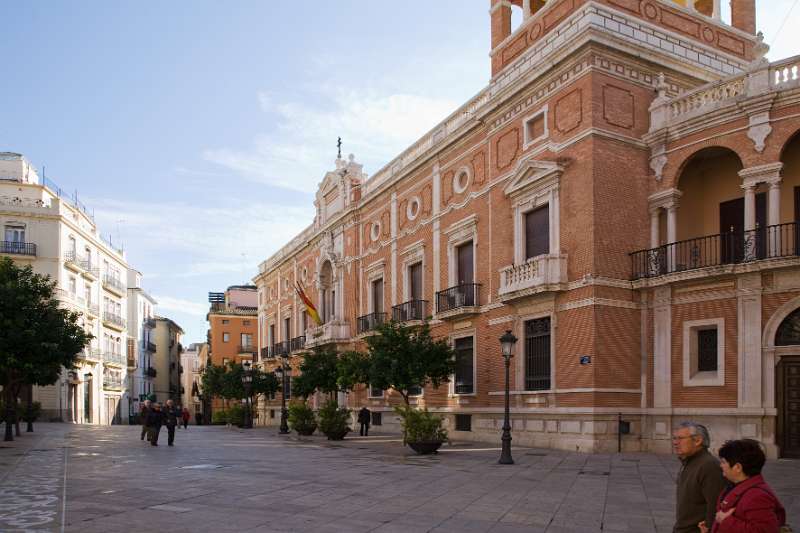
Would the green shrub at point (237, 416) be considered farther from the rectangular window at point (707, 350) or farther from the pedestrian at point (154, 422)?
the rectangular window at point (707, 350)

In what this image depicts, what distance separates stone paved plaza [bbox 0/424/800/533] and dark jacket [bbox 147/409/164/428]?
4453 millimetres

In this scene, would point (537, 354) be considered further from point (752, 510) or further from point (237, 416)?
point (237, 416)

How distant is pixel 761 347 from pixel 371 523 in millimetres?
12825

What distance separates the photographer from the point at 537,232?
23.8 m

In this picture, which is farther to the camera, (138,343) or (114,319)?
(138,343)

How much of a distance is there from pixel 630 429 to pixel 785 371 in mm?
4291

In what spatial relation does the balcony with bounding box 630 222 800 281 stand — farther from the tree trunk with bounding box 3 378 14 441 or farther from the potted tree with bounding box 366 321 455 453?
the tree trunk with bounding box 3 378 14 441

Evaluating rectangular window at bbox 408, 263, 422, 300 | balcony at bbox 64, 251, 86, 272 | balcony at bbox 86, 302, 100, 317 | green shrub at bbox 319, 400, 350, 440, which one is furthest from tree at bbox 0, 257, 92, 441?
balcony at bbox 86, 302, 100, 317

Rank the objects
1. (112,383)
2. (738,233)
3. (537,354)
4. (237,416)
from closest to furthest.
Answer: (738,233) < (537,354) < (237,416) < (112,383)

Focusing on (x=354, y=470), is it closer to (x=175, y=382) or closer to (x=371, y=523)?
(x=371, y=523)

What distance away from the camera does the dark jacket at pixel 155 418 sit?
2509 centimetres

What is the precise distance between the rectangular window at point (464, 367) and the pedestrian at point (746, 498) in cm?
2276

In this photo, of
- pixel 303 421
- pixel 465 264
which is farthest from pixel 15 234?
pixel 465 264

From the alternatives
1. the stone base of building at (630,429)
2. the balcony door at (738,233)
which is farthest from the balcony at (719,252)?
the stone base of building at (630,429)
